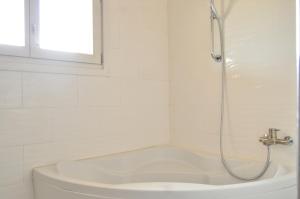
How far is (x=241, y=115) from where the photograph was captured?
189cm

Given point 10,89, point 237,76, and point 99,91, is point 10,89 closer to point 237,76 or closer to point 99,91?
point 99,91

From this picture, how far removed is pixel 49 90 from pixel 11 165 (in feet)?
1.59

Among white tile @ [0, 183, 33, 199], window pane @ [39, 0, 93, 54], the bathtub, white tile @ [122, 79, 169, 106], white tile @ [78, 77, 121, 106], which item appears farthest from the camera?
white tile @ [122, 79, 169, 106]

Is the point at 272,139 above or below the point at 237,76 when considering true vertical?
below

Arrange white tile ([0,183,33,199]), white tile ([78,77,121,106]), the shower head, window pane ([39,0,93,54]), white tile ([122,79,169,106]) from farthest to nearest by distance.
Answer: white tile ([122,79,169,106]) → the shower head → white tile ([78,77,121,106]) → window pane ([39,0,93,54]) → white tile ([0,183,33,199])

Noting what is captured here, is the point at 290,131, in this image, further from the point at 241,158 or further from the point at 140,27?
the point at 140,27

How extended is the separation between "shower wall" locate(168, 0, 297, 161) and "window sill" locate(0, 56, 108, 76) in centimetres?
75

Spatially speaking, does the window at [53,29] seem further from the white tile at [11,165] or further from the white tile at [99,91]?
the white tile at [11,165]

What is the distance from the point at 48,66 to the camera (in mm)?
1672

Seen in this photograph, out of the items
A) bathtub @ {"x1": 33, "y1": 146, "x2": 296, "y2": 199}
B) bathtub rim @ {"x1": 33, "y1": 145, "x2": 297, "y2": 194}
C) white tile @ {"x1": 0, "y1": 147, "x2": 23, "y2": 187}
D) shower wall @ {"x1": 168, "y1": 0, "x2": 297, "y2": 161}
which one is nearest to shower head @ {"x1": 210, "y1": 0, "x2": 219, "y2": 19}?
shower wall @ {"x1": 168, "y1": 0, "x2": 297, "y2": 161}

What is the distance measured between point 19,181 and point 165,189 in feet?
2.94

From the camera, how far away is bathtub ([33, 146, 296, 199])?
1.16 meters

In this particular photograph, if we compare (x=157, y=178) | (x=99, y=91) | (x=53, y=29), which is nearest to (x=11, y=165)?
(x=99, y=91)

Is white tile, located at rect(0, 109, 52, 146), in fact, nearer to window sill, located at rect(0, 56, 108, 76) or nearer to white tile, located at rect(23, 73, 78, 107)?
white tile, located at rect(23, 73, 78, 107)
